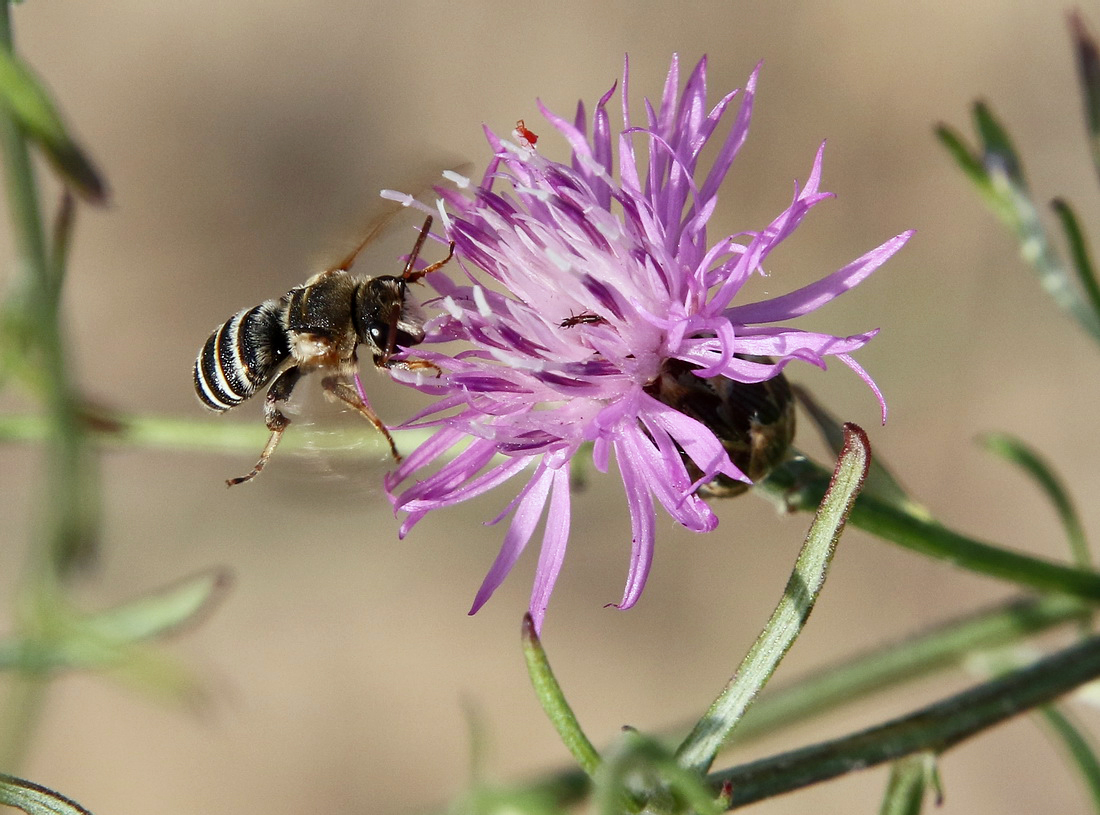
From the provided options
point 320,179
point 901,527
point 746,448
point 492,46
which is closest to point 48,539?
point 746,448

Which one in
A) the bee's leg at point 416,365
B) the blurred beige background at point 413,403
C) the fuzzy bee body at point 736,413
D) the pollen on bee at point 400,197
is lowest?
the blurred beige background at point 413,403

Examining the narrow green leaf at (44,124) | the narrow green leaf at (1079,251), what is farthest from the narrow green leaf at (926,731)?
the narrow green leaf at (44,124)

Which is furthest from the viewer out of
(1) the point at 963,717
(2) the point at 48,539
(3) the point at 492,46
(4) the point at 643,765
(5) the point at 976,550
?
(3) the point at 492,46

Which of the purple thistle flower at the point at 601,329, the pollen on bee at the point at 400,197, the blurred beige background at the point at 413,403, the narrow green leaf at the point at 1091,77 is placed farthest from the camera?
the blurred beige background at the point at 413,403

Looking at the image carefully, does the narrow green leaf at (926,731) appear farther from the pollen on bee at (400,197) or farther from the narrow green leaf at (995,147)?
the pollen on bee at (400,197)

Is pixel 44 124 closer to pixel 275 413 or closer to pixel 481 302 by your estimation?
pixel 275 413

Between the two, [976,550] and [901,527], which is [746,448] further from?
[976,550]

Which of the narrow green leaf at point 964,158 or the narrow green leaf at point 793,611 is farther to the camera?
the narrow green leaf at point 964,158
